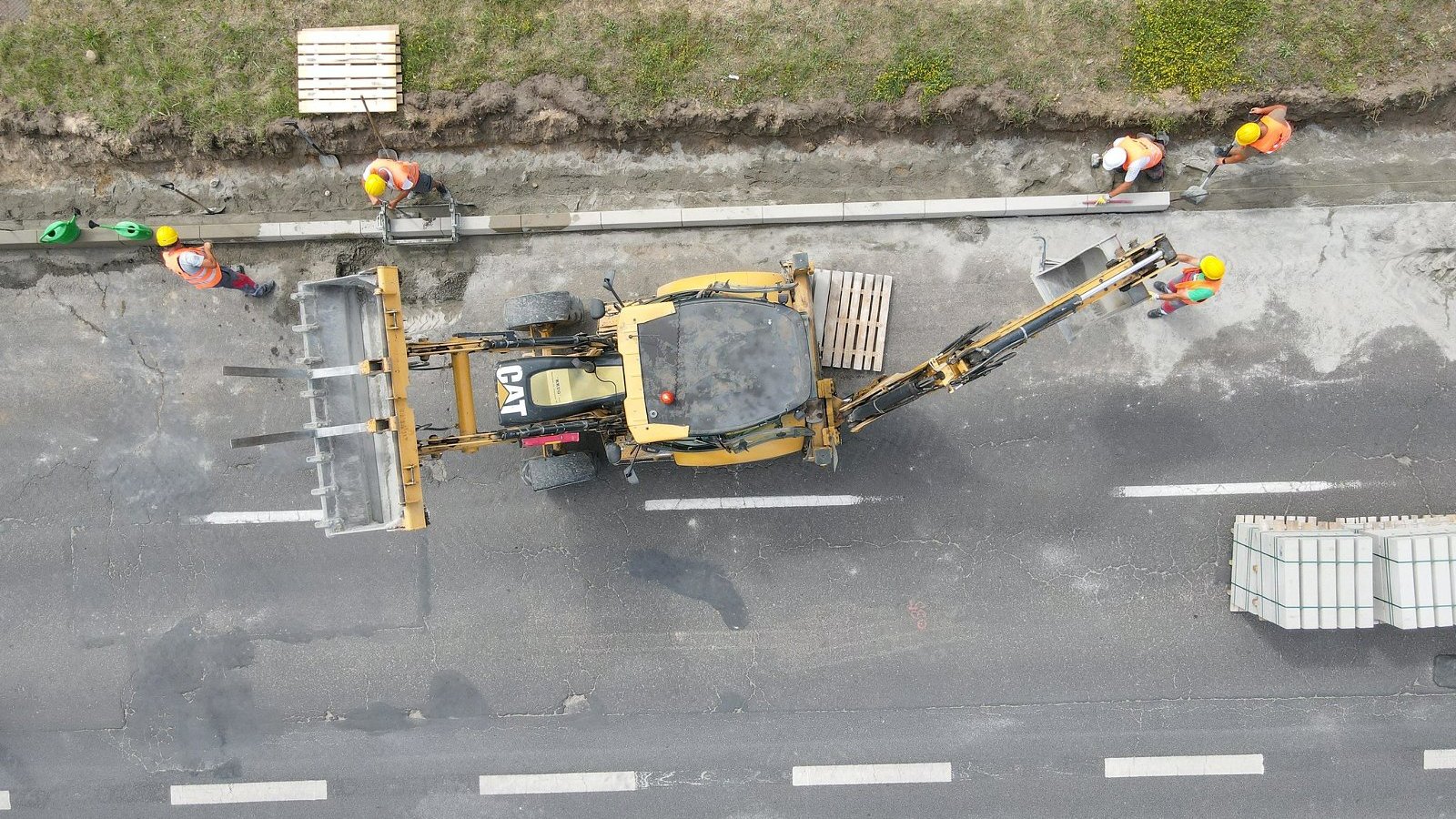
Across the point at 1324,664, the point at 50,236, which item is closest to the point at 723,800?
the point at 1324,664

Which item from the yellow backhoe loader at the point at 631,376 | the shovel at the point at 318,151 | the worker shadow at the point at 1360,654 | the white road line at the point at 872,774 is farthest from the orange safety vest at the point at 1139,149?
the shovel at the point at 318,151

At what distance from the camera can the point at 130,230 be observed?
29.1ft

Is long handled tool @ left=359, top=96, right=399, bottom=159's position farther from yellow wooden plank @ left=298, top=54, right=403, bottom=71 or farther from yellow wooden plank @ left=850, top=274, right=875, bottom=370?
yellow wooden plank @ left=850, top=274, right=875, bottom=370

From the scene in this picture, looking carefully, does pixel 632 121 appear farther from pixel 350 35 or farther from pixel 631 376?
pixel 631 376

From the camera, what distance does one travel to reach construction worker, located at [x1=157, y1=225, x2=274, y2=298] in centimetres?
843

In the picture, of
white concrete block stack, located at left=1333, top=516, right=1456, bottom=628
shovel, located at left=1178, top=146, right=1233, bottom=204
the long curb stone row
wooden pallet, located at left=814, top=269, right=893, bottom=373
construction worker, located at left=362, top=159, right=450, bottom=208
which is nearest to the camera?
white concrete block stack, located at left=1333, top=516, right=1456, bottom=628

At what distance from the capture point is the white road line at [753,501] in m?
9.34

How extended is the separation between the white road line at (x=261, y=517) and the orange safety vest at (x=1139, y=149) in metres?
10.4

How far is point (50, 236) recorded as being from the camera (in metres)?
9.10

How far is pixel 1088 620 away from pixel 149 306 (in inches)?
472

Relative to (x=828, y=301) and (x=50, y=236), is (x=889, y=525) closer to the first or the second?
(x=828, y=301)

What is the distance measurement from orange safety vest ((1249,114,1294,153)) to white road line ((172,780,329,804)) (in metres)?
13.0

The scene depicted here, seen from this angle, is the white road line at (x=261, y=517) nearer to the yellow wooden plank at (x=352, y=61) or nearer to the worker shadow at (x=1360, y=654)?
the yellow wooden plank at (x=352, y=61)

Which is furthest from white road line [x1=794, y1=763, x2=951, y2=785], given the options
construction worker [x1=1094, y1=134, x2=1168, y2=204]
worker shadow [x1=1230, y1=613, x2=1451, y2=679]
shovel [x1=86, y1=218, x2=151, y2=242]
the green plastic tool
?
the green plastic tool
